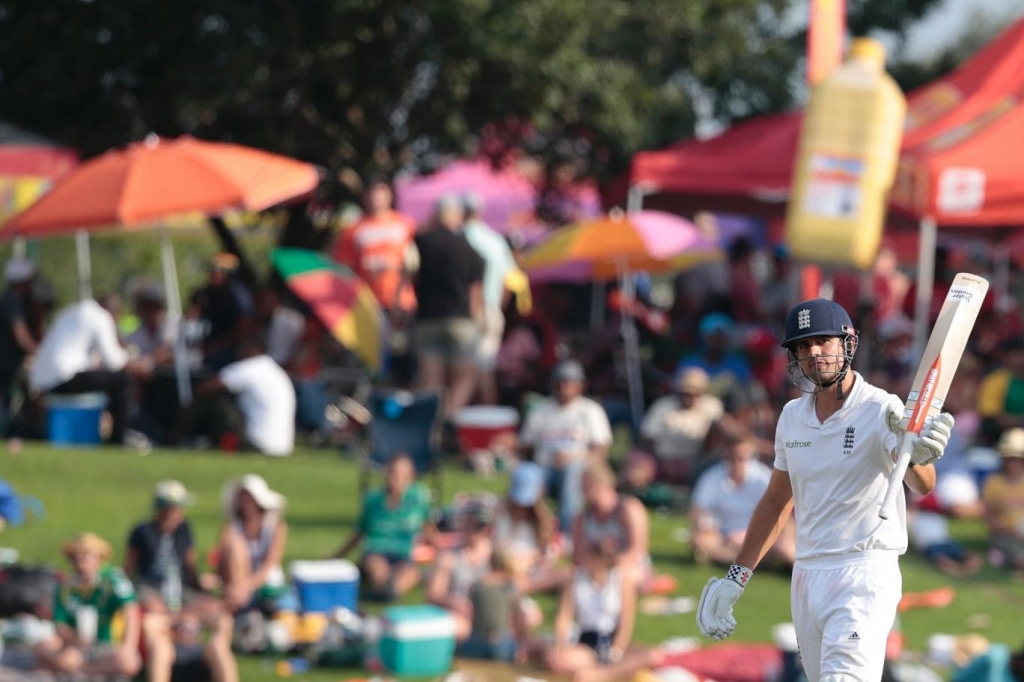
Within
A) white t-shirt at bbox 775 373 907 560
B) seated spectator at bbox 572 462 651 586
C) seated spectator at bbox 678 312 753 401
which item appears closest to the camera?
white t-shirt at bbox 775 373 907 560

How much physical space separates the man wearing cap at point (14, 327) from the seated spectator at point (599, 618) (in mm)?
6755

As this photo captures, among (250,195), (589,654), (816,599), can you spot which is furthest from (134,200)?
(816,599)

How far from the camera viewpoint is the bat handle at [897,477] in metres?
5.18

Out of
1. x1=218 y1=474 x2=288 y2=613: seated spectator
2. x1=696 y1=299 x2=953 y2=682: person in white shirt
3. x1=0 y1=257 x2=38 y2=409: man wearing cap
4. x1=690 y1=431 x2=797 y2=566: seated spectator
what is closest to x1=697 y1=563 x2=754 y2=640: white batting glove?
x1=696 y1=299 x2=953 y2=682: person in white shirt

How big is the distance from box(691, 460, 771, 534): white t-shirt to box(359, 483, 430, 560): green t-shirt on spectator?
196cm

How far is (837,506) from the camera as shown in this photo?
5562 mm

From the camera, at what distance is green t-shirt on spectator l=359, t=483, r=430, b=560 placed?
1148 cm

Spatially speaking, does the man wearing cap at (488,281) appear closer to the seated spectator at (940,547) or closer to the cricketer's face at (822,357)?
the seated spectator at (940,547)

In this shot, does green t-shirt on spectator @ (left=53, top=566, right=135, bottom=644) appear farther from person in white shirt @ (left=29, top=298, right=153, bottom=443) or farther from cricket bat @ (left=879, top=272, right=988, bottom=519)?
cricket bat @ (left=879, top=272, right=988, bottom=519)

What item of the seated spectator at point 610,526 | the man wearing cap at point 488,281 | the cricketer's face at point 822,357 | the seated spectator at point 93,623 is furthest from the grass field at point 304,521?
the cricketer's face at point 822,357

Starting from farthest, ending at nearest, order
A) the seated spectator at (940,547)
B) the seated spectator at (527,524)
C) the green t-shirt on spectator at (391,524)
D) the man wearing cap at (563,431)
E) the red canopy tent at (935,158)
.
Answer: the red canopy tent at (935,158), the man wearing cap at (563,431), the seated spectator at (940,547), the green t-shirt on spectator at (391,524), the seated spectator at (527,524)

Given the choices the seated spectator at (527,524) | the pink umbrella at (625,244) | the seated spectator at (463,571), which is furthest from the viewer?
the pink umbrella at (625,244)

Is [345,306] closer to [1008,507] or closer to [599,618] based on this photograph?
[599,618]

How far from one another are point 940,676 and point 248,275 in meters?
12.7
